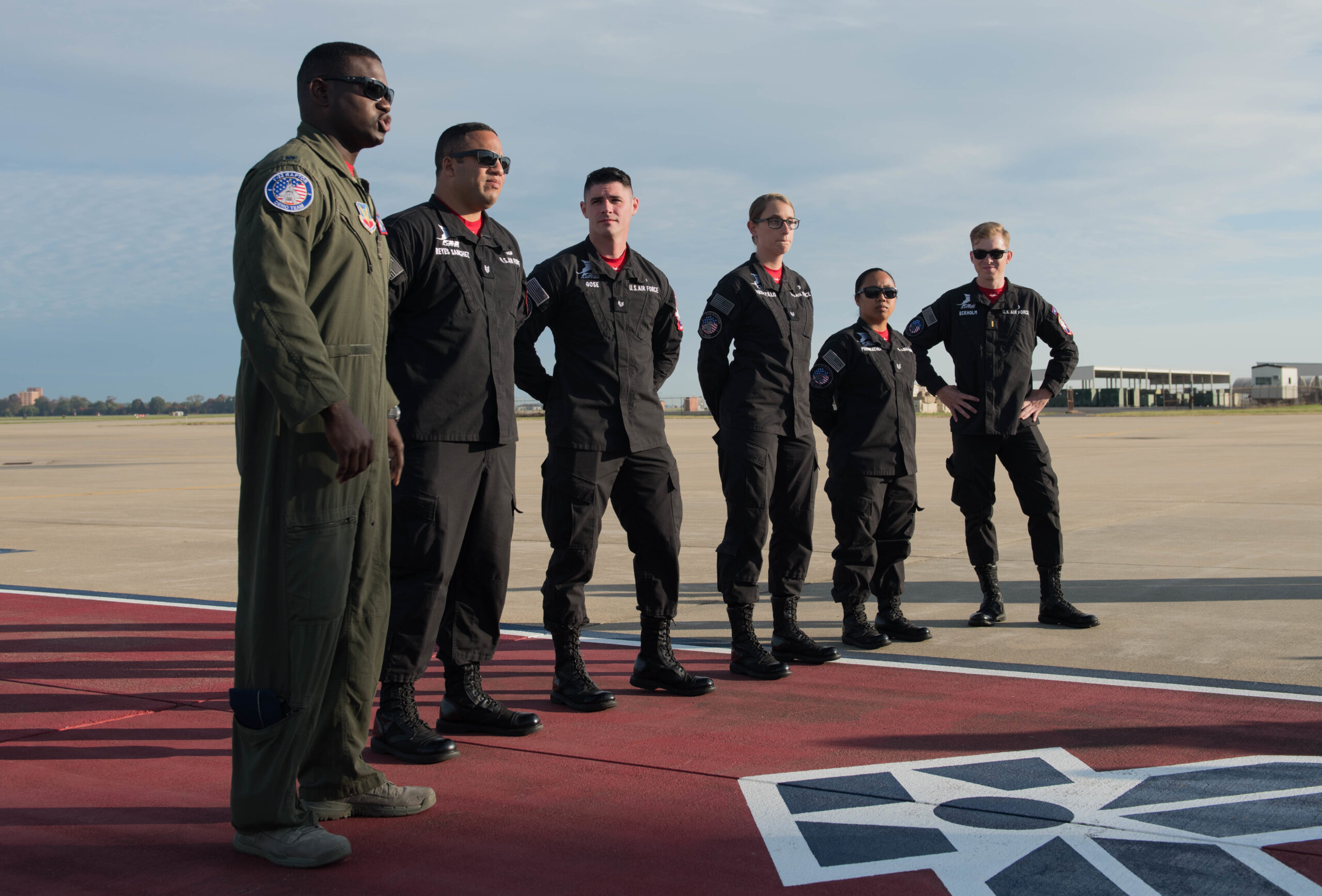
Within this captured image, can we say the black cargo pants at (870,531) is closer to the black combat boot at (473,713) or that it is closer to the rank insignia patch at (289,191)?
the black combat boot at (473,713)

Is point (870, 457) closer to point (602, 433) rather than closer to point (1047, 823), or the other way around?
point (602, 433)

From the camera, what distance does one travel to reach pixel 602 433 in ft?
14.8

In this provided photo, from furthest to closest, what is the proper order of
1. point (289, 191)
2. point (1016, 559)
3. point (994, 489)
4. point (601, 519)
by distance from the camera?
point (1016, 559), point (994, 489), point (601, 519), point (289, 191)

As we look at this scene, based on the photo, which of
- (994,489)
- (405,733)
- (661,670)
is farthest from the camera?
(994,489)

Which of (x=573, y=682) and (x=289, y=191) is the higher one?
(x=289, y=191)

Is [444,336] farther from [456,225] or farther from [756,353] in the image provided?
[756,353]

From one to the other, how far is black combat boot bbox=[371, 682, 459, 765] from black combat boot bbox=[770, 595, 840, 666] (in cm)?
188

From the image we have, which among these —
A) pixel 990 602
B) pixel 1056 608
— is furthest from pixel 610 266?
pixel 1056 608

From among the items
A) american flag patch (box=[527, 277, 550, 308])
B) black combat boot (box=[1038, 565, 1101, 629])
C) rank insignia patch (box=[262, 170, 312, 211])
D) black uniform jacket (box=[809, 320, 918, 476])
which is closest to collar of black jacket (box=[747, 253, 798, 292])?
black uniform jacket (box=[809, 320, 918, 476])

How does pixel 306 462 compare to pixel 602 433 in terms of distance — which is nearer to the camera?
pixel 306 462

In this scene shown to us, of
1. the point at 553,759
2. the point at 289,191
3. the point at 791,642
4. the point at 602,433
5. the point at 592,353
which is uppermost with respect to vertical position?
the point at 289,191

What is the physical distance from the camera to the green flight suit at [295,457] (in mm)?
2715

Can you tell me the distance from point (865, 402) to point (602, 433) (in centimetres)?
185

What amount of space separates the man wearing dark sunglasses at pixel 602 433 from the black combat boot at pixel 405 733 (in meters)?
0.77
